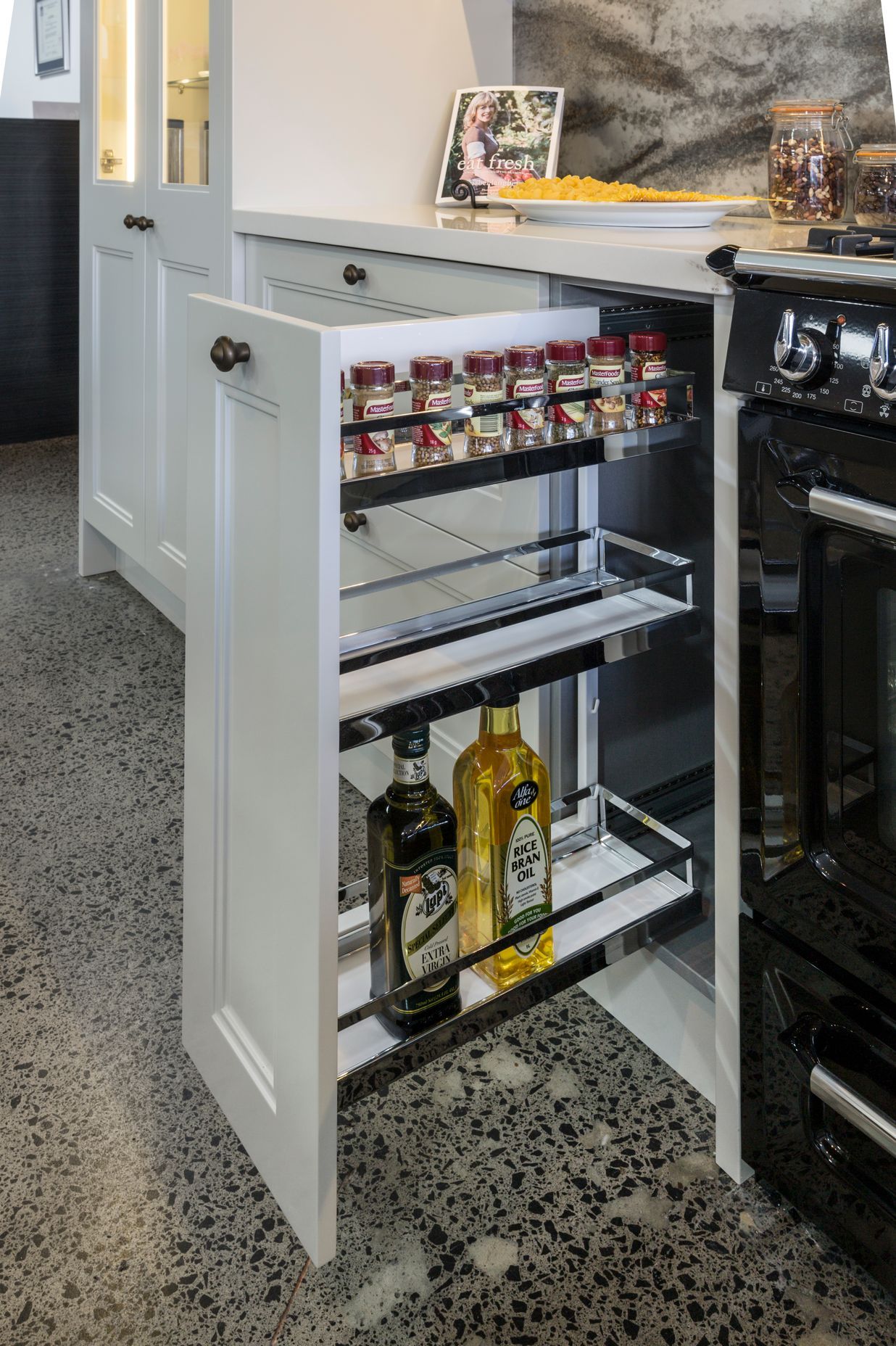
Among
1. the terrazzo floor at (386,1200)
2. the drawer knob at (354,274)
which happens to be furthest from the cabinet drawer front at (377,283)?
the terrazzo floor at (386,1200)

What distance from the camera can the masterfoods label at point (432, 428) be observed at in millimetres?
920

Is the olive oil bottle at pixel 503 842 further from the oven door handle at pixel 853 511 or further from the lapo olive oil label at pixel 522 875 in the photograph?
the oven door handle at pixel 853 511

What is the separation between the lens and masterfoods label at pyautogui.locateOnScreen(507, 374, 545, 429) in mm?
966

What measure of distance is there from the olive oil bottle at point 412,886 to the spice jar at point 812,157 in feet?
2.85

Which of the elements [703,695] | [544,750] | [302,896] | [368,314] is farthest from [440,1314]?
[368,314]

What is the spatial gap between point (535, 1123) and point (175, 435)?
155 centimetres

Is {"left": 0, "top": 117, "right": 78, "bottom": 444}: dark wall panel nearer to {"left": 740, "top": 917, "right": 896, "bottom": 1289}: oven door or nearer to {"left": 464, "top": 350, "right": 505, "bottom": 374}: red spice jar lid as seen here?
{"left": 464, "top": 350, "right": 505, "bottom": 374}: red spice jar lid

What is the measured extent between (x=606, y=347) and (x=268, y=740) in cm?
48

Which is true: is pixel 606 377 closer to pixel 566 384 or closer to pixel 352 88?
pixel 566 384

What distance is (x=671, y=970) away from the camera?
1262mm

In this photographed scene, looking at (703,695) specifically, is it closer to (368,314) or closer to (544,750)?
(544,750)

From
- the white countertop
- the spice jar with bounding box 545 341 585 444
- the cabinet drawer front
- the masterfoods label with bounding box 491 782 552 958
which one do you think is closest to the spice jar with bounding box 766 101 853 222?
the white countertop

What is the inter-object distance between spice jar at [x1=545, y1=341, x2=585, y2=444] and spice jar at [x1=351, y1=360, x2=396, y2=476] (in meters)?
0.17

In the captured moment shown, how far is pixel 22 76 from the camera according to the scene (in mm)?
4910
